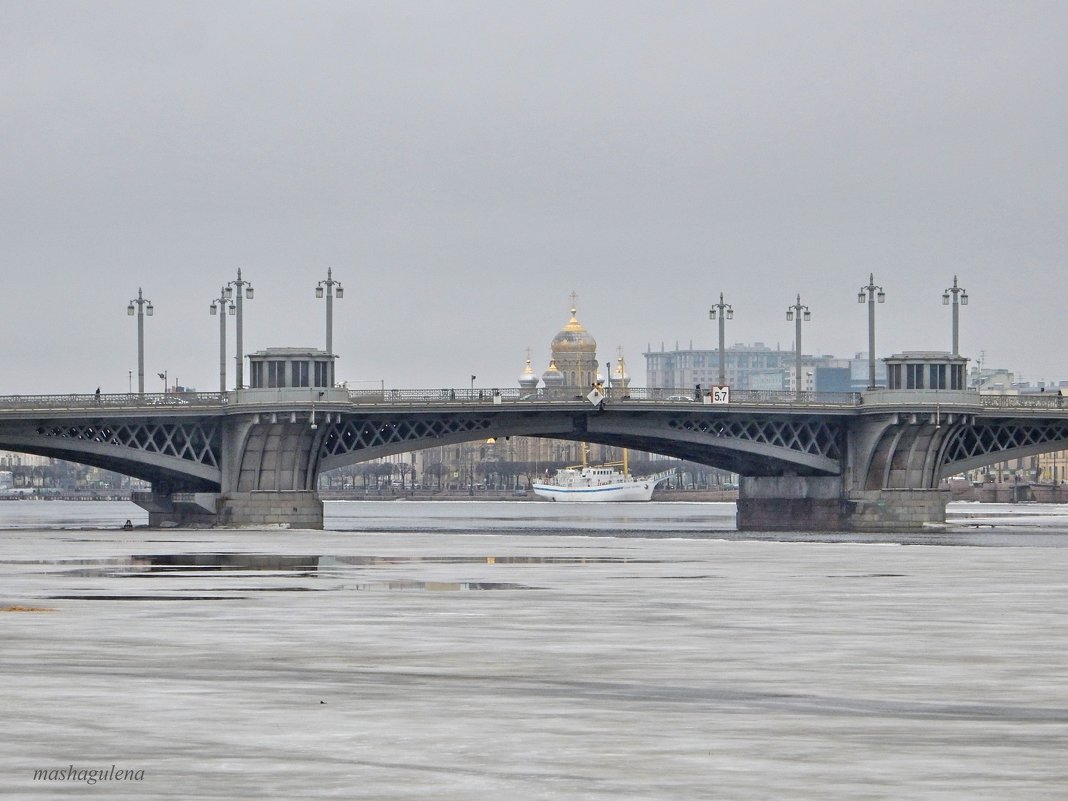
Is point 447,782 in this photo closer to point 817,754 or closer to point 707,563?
point 817,754

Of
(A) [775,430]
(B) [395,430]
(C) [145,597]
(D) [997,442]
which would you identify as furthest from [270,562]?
(D) [997,442]

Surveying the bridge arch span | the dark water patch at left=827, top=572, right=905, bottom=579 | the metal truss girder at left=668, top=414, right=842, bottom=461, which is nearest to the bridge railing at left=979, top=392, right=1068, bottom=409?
the metal truss girder at left=668, top=414, right=842, bottom=461

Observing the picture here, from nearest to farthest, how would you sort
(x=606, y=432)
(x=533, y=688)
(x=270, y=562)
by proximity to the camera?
(x=533, y=688) < (x=270, y=562) < (x=606, y=432)

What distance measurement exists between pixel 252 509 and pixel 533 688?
10116cm

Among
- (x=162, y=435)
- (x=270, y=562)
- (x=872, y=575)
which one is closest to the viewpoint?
(x=872, y=575)

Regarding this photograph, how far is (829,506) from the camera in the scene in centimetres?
14100

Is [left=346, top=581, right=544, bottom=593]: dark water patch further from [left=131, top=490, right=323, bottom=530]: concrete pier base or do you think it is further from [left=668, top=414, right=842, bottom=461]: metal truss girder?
[left=668, top=414, right=842, bottom=461]: metal truss girder

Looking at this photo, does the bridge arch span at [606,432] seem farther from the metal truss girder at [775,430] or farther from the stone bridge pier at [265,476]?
the stone bridge pier at [265,476]

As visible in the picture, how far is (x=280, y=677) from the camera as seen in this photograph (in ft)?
87.4

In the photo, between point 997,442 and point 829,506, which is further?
point 997,442

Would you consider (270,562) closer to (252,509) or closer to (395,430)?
(252,509)

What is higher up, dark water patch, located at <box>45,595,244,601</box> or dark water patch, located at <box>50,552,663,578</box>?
dark water patch, located at <box>45,595,244,601</box>

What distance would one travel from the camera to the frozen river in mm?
18031

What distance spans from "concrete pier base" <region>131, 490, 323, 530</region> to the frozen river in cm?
7195
